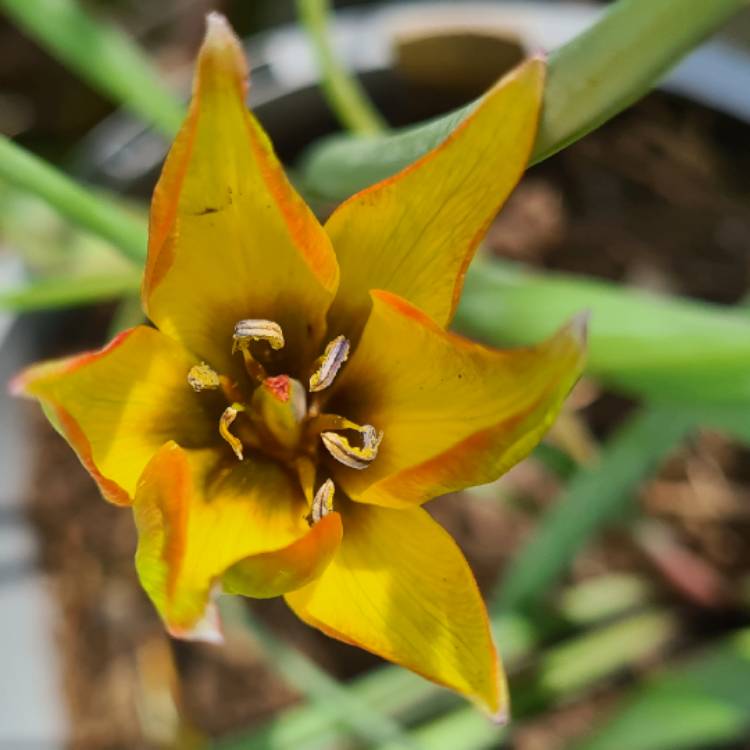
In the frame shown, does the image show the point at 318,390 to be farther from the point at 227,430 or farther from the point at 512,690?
the point at 512,690

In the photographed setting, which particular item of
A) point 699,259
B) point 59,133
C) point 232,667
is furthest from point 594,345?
point 59,133

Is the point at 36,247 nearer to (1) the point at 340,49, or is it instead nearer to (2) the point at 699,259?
(1) the point at 340,49

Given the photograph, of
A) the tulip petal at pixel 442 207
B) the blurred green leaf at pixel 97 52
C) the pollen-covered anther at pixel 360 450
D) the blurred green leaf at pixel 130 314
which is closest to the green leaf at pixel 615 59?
the tulip petal at pixel 442 207

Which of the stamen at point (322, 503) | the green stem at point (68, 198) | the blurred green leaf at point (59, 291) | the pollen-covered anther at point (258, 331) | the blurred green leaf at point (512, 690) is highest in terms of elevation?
the green stem at point (68, 198)

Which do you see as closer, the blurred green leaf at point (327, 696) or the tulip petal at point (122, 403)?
the tulip petal at point (122, 403)

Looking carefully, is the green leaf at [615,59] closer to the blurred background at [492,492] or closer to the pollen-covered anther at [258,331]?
the pollen-covered anther at [258,331]

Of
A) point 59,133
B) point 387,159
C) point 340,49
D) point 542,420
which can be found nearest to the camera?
point 542,420

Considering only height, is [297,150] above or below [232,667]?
above
